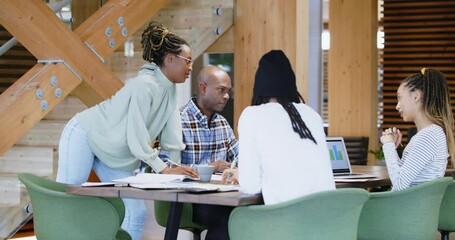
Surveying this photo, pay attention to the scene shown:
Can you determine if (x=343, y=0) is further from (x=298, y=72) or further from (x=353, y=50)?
(x=298, y=72)

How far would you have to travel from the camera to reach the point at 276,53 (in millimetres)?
3676

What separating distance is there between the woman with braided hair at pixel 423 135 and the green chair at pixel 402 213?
121 millimetres

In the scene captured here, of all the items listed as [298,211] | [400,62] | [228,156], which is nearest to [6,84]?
[228,156]

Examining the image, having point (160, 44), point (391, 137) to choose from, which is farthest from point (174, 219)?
point (391, 137)

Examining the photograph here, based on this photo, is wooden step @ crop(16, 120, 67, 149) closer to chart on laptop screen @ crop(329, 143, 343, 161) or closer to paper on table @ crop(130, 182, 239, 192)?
chart on laptop screen @ crop(329, 143, 343, 161)

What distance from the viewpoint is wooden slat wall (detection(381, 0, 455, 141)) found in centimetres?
1310

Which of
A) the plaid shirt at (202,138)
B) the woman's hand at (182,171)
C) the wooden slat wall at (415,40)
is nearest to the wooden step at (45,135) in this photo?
the plaid shirt at (202,138)

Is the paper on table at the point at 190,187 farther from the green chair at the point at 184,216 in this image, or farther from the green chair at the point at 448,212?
the green chair at the point at 448,212

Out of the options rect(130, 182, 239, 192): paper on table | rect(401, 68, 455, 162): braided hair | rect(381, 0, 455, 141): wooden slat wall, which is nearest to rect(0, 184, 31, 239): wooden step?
rect(130, 182, 239, 192): paper on table

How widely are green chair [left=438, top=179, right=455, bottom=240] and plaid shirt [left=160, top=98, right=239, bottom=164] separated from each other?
1348 mm

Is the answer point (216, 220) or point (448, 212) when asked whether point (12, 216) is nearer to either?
point (216, 220)

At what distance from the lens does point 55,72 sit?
19.3ft

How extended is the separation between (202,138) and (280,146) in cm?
185

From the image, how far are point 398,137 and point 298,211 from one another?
4.56 ft
